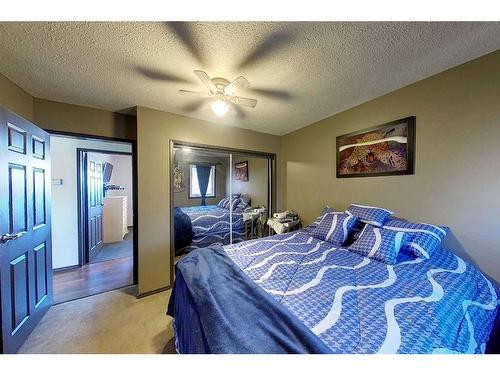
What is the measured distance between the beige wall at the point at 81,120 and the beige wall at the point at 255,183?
5.77 ft

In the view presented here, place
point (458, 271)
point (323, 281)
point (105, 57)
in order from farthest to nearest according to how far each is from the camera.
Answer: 1. point (105, 57)
2. point (458, 271)
3. point (323, 281)

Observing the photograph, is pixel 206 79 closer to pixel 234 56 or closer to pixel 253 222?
pixel 234 56

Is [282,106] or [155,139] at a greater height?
[282,106]

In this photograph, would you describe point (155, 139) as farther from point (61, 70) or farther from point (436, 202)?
point (436, 202)

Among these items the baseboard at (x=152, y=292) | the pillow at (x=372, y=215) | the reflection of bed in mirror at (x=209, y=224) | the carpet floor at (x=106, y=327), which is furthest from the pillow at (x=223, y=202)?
the pillow at (x=372, y=215)

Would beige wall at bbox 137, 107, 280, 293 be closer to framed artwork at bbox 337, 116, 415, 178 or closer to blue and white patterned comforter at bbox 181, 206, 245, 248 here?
blue and white patterned comforter at bbox 181, 206, 245, 248

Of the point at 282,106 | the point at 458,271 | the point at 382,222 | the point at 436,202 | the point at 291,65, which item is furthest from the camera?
the point at 282,106

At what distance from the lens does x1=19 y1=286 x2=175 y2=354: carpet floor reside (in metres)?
1.57

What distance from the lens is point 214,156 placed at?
9.99 ft

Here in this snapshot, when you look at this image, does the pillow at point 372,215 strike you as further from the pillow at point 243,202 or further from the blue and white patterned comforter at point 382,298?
the pillow at point 243,202

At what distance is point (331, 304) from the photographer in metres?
1.04

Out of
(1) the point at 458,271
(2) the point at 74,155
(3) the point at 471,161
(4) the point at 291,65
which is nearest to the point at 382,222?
(1) the point at 458,271

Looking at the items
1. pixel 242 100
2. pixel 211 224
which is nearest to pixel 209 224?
pixel 211 224

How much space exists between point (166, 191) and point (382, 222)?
2531mm
